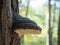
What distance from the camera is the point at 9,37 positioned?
140cm

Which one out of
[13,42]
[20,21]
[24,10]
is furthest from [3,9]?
[24,10]

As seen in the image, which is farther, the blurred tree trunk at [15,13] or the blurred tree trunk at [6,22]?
the blurred tree trunk at [15,13]

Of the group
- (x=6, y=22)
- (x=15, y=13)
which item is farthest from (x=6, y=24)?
(x=15, y=13)

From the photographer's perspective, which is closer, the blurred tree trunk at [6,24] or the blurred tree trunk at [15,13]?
the blurred tree trunk at [6,24]

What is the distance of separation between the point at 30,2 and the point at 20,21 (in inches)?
191

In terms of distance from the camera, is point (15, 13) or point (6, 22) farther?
point (15, 13)

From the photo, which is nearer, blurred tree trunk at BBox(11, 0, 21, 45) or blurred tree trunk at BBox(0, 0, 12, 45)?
blurred tree trunk at BBox(0, 0, 12, 45)

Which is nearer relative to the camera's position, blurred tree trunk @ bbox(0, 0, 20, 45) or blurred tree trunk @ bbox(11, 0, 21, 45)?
blurred tree trunk @ bbox(0, 0, 20, 45)

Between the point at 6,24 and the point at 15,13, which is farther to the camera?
the point at 15,13

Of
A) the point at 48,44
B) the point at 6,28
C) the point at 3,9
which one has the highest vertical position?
the point at 3,9

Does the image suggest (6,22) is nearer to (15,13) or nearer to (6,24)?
(6,24)

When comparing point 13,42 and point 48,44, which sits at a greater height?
point 13,42

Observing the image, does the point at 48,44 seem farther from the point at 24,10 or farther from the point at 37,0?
the point at 37,0

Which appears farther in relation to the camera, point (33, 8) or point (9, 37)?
point (33, 8)
